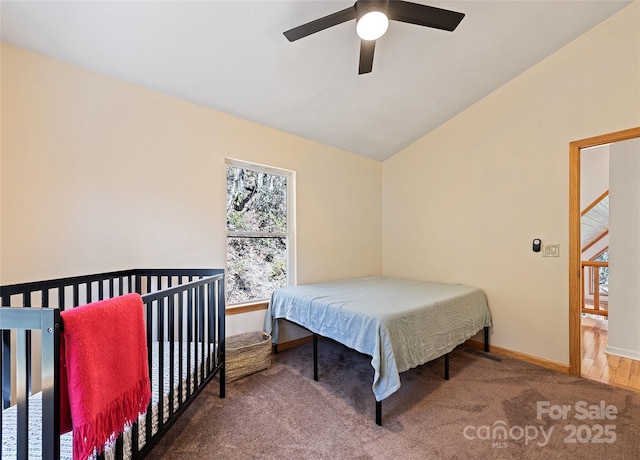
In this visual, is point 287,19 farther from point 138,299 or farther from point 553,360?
point 553,360

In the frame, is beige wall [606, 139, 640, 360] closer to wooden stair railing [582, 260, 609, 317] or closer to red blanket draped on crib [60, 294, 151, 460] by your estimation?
wooden stair railing [582, 260, 609, 317]

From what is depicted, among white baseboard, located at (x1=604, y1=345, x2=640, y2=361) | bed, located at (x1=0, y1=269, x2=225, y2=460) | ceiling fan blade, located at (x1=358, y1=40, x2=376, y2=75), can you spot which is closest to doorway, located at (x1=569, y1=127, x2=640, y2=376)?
white baseboard, located at (x1=604, y1=345, x2=640, y2=361)

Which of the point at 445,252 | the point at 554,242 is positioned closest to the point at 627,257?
the point at 554,242

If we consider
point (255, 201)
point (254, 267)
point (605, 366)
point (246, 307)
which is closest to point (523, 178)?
point (605, 366)

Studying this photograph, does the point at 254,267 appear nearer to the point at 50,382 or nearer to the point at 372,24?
the point at 50,382

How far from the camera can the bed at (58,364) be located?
0.81 m

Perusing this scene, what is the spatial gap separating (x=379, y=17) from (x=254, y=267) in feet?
7.26

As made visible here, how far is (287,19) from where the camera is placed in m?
1.77

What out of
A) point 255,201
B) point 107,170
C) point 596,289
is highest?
point 107,170

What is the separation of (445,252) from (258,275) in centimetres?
206

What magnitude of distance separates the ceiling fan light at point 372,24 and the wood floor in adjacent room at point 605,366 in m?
3.04

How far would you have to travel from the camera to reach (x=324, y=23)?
4.97ft

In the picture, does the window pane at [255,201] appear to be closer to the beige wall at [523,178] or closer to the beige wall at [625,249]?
the beige wall at [523,178]

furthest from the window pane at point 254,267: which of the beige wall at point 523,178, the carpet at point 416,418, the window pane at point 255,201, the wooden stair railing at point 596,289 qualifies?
the wooden stair railing at point 596,289
